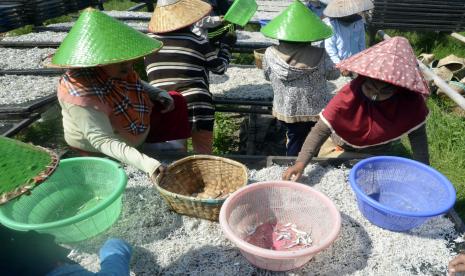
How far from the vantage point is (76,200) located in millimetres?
1732

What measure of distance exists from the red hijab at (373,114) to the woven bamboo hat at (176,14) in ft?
3.71

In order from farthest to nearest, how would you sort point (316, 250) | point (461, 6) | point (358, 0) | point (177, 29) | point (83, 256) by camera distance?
point (461, 6)
point (358, 0)
point (177, 29)
point (83, 256)
point (316, 250)

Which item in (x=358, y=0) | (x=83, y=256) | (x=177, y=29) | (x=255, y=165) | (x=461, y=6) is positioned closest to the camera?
(x=83, y=256)

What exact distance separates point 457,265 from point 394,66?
2.67 ft

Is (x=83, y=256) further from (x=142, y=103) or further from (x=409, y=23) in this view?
(x=409, y=23)

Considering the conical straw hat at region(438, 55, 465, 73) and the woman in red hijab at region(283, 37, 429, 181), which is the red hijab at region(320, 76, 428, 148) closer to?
the woman in red hijab at region(283, 37, 429, 181)

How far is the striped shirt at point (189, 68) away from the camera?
2.45 metres

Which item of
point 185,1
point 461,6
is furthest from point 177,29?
point 461,6

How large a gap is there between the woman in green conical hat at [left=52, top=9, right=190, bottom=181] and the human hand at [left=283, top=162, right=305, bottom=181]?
623mm

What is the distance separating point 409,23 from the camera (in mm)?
5648

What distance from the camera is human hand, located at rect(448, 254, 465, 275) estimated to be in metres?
1.28

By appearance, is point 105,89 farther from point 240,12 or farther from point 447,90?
point 447,90

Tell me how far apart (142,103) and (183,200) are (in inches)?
30.9

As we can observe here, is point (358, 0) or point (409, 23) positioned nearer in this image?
point (358, 0)
